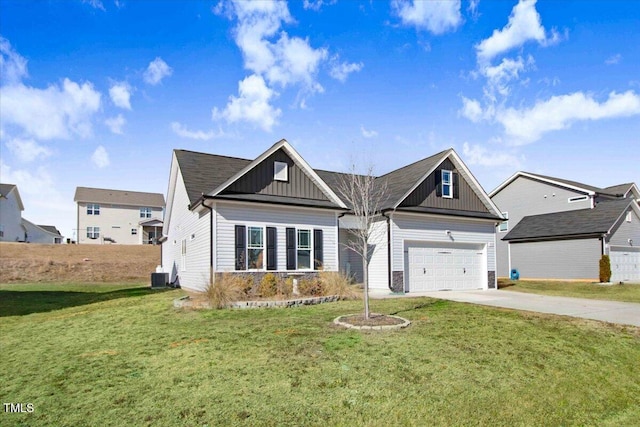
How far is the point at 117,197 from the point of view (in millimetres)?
49469

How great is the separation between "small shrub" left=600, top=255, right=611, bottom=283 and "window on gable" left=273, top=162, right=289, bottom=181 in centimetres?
2034

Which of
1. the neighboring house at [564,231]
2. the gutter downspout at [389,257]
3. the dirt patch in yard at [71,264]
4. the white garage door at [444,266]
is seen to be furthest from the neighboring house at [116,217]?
Result: the neighboring house at [564,231]

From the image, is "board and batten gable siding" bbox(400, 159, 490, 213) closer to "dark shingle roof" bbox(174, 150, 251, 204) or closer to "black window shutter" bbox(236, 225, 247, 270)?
"black window shutter" bbox(236, 225, 247, 270)

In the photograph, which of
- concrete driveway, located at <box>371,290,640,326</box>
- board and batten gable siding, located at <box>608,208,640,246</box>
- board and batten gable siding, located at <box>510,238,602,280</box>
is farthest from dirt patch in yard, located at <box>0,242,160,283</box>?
board and batten gable siding, located at <box>608,208,640,246</box>

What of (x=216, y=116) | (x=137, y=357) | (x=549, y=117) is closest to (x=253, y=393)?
(x=137, y=357)

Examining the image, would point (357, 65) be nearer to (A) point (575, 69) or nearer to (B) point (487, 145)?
(B) point (487, 145)

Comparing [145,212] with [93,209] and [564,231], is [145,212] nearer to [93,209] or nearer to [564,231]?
[93,209]

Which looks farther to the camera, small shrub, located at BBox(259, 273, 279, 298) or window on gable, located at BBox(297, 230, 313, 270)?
window on gable, located at BBox(297, 230, 313, 270)

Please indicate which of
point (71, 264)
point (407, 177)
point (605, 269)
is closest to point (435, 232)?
point (407, 177)

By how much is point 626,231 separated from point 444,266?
1598 cm

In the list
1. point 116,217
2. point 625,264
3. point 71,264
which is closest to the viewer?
point 625,264

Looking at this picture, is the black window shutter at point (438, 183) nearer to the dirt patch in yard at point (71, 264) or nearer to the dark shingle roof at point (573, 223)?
the dark shingle roof at point (573, 223)

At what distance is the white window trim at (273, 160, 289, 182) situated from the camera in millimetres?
17297

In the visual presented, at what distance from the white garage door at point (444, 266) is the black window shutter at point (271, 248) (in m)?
6.41
